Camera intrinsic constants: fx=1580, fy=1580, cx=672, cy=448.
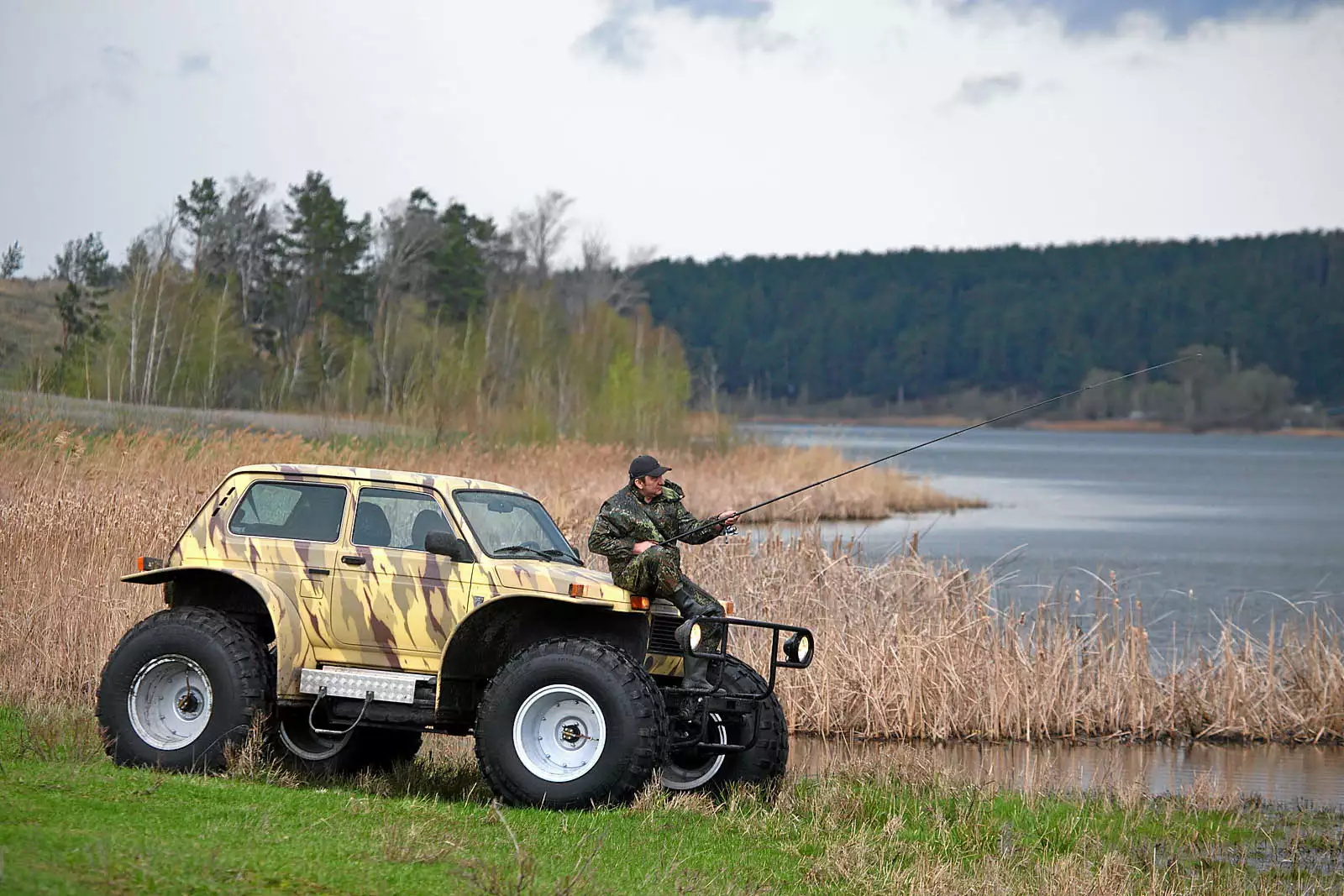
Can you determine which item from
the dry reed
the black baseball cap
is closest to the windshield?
the black baseball cap

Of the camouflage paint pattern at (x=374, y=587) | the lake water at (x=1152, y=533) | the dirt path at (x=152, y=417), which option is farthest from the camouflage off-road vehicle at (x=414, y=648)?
the dirt path at (x=152, y=417)

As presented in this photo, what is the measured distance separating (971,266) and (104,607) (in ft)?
569

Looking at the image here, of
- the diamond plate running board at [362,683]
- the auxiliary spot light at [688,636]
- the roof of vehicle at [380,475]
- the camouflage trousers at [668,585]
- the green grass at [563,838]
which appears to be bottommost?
the green grass at [563,838]

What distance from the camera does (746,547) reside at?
17.9 meters

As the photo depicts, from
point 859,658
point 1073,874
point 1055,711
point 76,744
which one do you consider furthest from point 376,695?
point 1055,711

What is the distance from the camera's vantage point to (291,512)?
32.4ft

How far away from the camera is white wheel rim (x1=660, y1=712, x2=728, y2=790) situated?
987cm

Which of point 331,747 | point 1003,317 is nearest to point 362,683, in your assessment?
point 331,747

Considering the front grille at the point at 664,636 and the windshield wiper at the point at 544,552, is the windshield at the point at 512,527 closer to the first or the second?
the windshield wiper at the point at 544,552

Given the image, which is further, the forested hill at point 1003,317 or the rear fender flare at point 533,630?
the forested hill at point 1003,317

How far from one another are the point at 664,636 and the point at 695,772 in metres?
1.00

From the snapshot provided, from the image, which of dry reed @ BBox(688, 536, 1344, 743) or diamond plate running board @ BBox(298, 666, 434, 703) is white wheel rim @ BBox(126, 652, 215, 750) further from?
dry reed @ BBox(688, 536, 1344, 743)

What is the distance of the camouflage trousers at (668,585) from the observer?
927cm

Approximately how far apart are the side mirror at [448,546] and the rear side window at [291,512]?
0.76m
